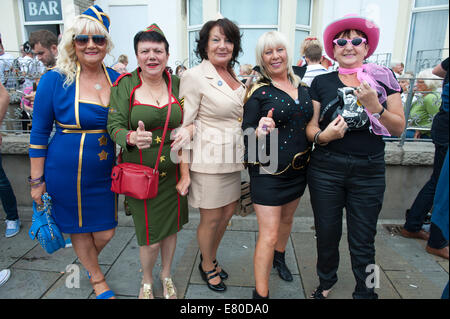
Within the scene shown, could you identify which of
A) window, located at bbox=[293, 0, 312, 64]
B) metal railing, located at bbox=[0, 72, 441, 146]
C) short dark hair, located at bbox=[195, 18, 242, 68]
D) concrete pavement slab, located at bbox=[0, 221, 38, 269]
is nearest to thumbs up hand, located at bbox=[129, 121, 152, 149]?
short dark hair, located at bbox=[195, 18, 242, 68]

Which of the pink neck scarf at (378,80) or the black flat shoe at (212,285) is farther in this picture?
the black flat shoe at (212,285)

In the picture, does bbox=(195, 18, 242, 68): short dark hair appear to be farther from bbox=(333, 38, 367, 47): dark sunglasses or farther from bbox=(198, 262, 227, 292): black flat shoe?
bbox=(198, 262, 227, 292): black flat shoe

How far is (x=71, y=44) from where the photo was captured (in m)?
2.14

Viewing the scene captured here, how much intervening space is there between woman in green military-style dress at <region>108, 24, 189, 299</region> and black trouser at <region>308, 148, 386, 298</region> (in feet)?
3.25

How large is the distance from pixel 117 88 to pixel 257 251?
5.01 feet

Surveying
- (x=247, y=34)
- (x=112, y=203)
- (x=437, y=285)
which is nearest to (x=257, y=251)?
(x=112, y=203)

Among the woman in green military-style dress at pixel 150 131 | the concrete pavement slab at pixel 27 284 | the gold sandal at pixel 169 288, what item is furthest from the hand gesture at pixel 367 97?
the concrete pavement slab at pixel 27 284

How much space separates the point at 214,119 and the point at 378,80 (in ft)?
3.66

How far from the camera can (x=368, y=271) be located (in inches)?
85.8

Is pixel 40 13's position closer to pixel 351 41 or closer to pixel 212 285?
pixel 212 285

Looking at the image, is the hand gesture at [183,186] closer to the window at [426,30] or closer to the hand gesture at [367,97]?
the hand gesture at [367,97]

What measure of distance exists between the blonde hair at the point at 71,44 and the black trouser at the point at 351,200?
1.78m

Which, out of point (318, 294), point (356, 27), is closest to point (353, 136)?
point (356, 27)

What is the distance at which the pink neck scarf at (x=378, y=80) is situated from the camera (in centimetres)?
191
